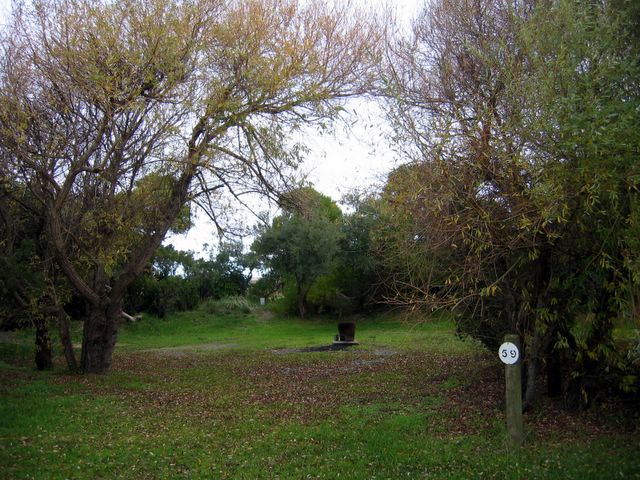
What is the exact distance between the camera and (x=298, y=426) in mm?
8398

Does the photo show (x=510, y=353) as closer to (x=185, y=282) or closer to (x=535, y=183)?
(x=535, y=183)

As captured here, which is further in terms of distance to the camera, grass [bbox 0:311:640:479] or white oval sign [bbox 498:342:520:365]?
white oval sign [bbox 498:342:520:365]

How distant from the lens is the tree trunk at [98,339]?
14195mm

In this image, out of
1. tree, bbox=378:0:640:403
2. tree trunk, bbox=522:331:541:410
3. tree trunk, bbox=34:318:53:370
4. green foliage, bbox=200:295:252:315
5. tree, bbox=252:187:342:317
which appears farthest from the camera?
green foliage, bbox=200:295:252:315

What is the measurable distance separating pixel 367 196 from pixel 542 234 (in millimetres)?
2889

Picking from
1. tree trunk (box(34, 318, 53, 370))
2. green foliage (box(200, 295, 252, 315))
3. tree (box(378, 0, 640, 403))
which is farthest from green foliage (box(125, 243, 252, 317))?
tree (box(378, 0, 640, 403))

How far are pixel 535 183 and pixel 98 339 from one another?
10750 millimetres

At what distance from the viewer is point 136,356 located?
64.2ft

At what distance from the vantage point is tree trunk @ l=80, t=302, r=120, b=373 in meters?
14.2

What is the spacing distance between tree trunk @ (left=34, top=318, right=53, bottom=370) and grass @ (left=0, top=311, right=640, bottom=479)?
1.47ft

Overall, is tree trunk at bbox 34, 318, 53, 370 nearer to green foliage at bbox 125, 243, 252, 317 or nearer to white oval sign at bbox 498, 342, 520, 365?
white oval sign at bbox 498, 342, 520, 365

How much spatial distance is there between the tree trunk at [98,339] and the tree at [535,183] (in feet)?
25.6

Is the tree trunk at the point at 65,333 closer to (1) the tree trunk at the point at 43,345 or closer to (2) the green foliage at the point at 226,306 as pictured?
(1) the tree trunk at the point at 43,345

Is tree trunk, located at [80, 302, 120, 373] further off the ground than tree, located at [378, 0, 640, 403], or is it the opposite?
tree, located at [378, 0, 640, 403]
